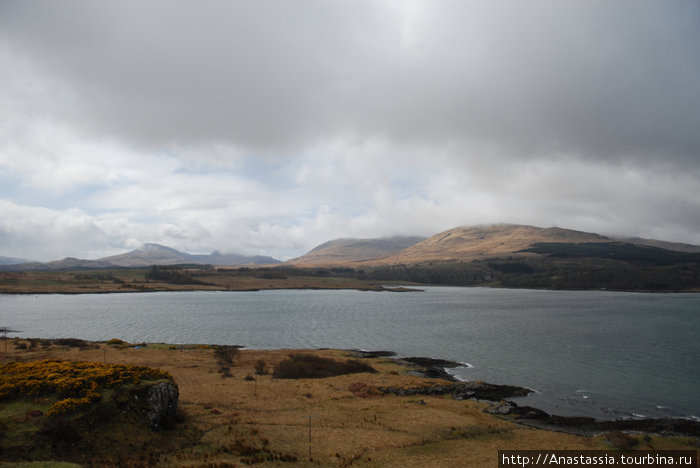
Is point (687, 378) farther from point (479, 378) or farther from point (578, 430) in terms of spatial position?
point (578, 430)

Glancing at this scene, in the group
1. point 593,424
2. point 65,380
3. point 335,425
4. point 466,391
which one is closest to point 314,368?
point 466,391

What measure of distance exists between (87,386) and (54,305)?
158286 millimetres

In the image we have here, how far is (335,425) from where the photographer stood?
104 feet

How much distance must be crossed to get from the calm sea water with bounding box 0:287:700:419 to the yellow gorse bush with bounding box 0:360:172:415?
39.5 metres

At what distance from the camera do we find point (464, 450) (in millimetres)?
27781

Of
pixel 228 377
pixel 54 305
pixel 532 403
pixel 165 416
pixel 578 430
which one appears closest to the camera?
pixel 165 416

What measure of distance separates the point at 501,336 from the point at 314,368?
5065cm

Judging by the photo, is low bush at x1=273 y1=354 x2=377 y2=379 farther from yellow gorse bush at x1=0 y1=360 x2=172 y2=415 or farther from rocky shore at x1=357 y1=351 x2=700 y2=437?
yellow gorse bush at x1=0 y1=360 x2=172 y2=415

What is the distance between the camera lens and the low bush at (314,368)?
50537 millimetres

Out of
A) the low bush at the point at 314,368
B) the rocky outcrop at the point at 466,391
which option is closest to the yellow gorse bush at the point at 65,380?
the low bush at the point at 314,368

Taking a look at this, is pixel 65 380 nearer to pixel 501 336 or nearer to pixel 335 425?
pixel 335 425

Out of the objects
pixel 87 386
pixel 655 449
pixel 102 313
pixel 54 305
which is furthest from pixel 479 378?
pixel 54 305

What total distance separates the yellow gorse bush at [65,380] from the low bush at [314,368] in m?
21.7

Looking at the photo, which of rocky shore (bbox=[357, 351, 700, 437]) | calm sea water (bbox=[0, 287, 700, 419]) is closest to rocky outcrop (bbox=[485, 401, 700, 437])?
rocky shore (bbox=[357, 351, 700, 437])
